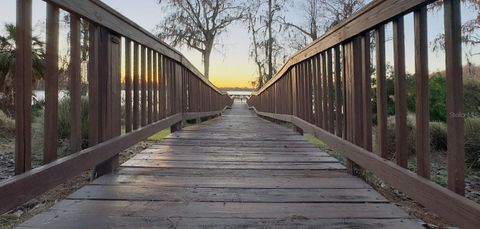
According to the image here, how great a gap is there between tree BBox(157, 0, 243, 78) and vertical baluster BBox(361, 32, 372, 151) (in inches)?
662

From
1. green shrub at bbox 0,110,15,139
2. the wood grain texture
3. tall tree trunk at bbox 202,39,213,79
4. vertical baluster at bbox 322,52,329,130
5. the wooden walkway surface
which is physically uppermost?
tall tree trunk at bbox 202,39,213,79

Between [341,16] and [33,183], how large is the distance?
13.0 meters

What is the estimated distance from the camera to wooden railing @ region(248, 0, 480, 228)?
4.48ft

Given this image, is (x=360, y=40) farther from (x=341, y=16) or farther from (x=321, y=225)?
(x=341, y=16)

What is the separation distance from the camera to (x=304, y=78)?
4.39 metres

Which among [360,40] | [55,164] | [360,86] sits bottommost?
[55,164]

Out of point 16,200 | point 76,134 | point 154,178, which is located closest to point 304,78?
point 154,178

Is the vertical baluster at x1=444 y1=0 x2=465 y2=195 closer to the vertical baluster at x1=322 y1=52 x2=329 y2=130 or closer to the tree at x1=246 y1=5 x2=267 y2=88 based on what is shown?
the vertical baluster at x1=322 y1=52 x2=329 y2=130

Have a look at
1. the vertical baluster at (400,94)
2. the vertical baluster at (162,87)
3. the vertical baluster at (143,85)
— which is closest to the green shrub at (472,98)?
the vertical baluster at (162,87)

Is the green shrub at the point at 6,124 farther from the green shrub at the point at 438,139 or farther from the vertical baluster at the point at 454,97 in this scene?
the vertical baluster at the point at 454,97

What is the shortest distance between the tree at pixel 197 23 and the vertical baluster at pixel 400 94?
17292mm

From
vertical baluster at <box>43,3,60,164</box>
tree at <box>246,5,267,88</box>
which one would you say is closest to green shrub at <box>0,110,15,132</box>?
vertical baluster at <box>43,3,60,164</box>

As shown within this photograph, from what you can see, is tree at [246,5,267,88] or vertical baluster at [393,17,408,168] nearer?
vertical baluster at [393,17,408,168]

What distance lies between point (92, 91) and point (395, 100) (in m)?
1.61
